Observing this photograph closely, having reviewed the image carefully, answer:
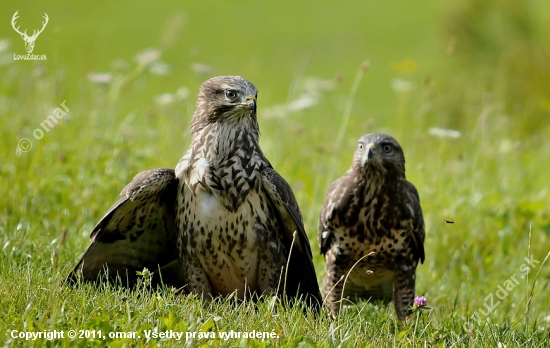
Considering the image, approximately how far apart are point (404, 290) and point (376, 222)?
1.84 ft

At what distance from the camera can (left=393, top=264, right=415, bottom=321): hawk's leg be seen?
19.2ft

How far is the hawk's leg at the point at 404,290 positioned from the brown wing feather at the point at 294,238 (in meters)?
0.78

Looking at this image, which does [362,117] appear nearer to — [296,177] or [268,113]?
[268,113]

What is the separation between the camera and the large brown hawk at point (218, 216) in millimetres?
5078

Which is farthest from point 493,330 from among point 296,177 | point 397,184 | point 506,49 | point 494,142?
point 506,49

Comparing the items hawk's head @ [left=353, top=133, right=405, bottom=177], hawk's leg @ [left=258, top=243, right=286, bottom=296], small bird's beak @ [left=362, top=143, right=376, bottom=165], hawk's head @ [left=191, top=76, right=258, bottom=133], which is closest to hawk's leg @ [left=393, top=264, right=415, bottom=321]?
hawk's head @ [left=353, top=133, right=405, bottom=177]

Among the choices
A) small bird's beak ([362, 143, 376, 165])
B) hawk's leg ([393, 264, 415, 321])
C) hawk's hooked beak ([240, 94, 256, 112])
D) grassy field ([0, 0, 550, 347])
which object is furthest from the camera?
hawk's leg ([393, 264, 415, 321])

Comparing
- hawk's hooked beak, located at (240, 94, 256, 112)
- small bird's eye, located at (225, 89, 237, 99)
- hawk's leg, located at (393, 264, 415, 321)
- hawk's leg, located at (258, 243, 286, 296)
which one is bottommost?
hawk's leg, located at (393, 264, 415, 321)

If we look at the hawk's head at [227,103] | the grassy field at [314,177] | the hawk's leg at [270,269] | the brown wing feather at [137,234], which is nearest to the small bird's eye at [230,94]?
the hawk's head at [227,103]

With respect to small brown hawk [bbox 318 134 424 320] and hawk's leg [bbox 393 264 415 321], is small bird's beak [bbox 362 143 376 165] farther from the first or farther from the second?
hawk's leg [bbox 393 264 415 321]

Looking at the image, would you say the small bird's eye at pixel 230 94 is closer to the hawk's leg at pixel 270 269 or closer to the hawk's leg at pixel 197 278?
the hawk's leg at pixel 270 269

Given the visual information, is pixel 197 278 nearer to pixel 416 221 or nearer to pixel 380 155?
pixel 380 155

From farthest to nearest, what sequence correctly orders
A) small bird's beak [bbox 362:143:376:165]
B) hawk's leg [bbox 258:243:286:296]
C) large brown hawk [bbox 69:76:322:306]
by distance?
small bird's beak [bbox 362:143:376:165] < hawk's leg [bbox 258:243:286:296] < large brown hawk [bbox 69:76:322:306]

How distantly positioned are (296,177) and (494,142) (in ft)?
9.85
